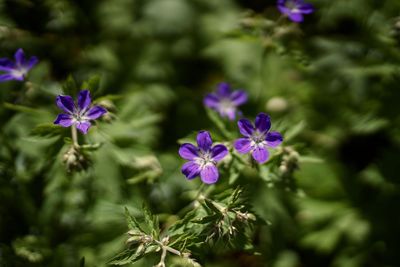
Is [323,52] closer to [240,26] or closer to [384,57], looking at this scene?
[384,57]

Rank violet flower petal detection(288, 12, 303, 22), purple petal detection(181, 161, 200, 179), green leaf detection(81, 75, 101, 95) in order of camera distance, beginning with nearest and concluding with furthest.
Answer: purple petal detection(181, 161, 200, 179)
green leaf detection(81, 75, 101, 95)
violet flower petal detection(288, 12, 303, 22)

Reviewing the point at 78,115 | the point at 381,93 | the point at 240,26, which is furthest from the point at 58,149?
the point at 381,93

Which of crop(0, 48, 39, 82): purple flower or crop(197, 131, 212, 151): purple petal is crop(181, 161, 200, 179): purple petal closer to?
crop(197, 131, 212, 151): purple petal

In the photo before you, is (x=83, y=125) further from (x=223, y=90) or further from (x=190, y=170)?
(x=223, y=90)

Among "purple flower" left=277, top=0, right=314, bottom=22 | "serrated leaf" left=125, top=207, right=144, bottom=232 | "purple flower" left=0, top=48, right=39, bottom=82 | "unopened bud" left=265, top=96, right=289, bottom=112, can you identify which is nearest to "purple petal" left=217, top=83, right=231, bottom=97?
"unopened bud" left=265, top=96, right=289, bottom=112

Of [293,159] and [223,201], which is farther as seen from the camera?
[293,159]

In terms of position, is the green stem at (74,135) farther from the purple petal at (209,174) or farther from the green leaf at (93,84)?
the purple petal at (209,174)
